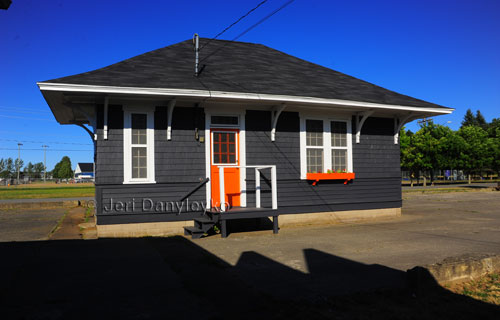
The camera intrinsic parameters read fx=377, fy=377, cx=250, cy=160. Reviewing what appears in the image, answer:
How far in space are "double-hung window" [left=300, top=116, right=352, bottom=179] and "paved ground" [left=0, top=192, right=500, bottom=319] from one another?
8.47 ft

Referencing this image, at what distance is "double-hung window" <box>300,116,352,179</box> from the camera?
11288 millimetres

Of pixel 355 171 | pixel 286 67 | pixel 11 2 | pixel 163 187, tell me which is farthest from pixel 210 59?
pixel 11 2

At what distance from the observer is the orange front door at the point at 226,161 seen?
402 inches

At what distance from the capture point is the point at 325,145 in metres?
11.5

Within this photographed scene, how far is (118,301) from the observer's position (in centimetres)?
437

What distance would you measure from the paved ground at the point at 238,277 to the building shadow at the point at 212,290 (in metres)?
0.01

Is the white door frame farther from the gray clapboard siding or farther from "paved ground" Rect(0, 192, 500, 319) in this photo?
"paved ground" Rect(0, 192, 500, 319)

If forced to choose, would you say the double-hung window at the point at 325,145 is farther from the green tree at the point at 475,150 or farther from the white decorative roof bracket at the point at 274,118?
→ the green tree at the point at 475,150

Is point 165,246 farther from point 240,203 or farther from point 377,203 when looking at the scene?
point 377,203

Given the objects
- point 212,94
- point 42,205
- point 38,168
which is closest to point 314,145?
point 212,94

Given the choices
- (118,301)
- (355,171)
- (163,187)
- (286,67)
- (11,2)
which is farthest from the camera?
(286,67)

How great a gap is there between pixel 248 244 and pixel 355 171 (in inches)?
205

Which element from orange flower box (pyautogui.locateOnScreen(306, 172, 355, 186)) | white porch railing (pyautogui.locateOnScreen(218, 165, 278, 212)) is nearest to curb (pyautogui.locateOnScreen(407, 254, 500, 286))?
Answer: white porch railing (pyautogui.locateOnScreen(218, 165, 278, 212))

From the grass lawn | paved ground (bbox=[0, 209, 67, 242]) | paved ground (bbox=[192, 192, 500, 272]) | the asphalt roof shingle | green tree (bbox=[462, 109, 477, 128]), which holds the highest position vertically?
green tree (bbox=[462, 109, 477, 128])
